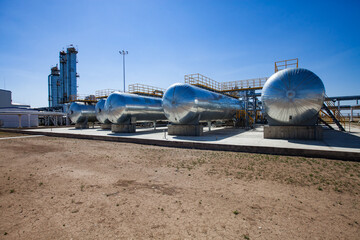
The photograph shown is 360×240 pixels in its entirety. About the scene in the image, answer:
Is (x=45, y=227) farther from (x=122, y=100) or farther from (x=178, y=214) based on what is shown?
(x=122, y=100)

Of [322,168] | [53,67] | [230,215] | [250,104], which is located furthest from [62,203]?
[53,67]

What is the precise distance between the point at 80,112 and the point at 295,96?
921 inches

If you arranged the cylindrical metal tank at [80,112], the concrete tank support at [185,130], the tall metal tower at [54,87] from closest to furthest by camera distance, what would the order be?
1. the concrete tank support at [185,130]
2. the cylindrical metal tank at [80,112]
3. the tall metal tower at [54,87]

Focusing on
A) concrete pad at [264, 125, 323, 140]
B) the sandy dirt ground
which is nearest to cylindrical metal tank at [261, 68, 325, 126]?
concrete pad at [264, 125, 323, 140]

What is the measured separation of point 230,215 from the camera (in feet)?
11.0

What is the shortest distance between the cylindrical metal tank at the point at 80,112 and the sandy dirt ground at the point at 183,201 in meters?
18.6

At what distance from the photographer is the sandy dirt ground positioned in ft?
9.64

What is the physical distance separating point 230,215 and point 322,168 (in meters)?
4.52

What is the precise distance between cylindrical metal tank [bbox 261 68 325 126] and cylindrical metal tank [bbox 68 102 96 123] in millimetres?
21571

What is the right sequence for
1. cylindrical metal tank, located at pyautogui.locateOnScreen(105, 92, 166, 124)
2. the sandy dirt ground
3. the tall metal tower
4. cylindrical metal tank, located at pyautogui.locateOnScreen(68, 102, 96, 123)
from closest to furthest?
the sandy dirt ground → cylindrical metal tank, located at pyautogui.locateOnScreen(105, 92, 166, 124) → cylindrical metal tank, located at pyautogui.locateOnScreen(68, 102, 96, 123) → the tall metal tower

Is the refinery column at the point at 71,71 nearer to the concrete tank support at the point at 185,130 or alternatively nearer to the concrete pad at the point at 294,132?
the concrete tank support at the point at 185,130

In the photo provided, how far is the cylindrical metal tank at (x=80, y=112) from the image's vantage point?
2412 centimetres

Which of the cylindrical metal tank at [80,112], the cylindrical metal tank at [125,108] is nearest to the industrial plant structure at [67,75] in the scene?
the cylindrical metal tank at [80,112]

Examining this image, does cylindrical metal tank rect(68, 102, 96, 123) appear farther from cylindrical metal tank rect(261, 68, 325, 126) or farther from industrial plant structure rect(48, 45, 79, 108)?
industrial plant structure rect(48, 45, 79, 108)
